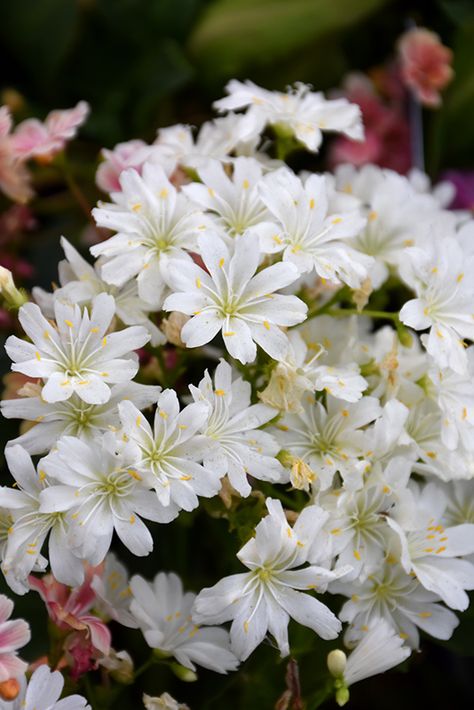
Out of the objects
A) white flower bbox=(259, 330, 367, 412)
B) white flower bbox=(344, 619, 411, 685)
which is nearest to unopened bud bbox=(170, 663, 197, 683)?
white flower bbox=(344, 619, 411, 685)

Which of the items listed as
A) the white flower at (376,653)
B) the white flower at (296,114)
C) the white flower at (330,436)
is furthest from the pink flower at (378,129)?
the white flower at (376,653)

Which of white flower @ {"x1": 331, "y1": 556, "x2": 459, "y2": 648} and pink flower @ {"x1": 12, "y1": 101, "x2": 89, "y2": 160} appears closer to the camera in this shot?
white flower @ {"x1": 331, "y1": 556, "x2": 459, "y2": 648}

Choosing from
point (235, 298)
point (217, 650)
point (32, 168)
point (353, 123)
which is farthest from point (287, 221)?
point (32, 168)

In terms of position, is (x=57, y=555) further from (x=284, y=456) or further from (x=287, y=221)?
(x=287, y=221)

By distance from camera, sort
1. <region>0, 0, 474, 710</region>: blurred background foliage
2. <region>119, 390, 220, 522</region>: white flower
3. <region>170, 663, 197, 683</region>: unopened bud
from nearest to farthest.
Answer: <region>119, 390, 220, 522</region>: white flower
<region>170, 663, 197, 683</region>: unopened bud
<region>0, 0, 474, 710</region>: blurred background foliage

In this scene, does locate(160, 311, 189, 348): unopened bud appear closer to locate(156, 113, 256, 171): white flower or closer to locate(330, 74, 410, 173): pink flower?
locate(156, 113, 256, 171): white flower

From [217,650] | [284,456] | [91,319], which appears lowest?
[217,650]

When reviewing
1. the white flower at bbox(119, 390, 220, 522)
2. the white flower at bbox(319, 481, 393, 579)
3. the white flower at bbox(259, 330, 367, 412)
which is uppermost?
the white flower at bbox(119, 390, 220, 522)
